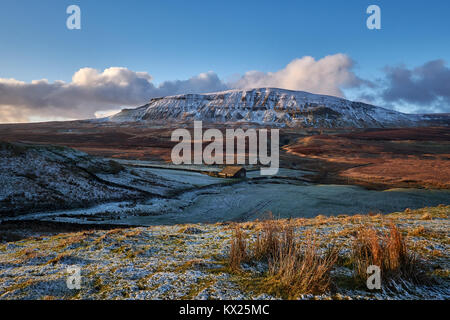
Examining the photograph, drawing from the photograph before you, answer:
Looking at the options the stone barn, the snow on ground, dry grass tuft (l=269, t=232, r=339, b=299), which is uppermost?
dry grass tuft (l=269, t=232, r=339, b=299)

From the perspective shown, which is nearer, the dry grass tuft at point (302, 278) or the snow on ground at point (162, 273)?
the dry grass tuft at point (302, 278)

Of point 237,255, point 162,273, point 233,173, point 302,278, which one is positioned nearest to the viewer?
point 302,278

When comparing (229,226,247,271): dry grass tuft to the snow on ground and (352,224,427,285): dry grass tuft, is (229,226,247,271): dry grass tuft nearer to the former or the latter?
the snow on ground

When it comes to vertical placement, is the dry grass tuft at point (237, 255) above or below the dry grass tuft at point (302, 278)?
below

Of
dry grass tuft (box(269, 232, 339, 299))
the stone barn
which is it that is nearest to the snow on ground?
dry grass tuft (box(269, 232, 339, 299))

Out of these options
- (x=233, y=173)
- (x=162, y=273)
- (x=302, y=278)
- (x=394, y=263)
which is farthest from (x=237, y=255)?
(x=233, y=173)

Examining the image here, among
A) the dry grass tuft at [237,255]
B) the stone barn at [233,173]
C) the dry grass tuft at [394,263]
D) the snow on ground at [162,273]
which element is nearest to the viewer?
the snow on ground at [162,273]

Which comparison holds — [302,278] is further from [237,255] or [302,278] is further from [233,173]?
[233,173]

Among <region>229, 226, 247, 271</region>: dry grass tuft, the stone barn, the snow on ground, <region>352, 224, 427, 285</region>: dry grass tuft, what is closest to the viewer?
the snow on ground

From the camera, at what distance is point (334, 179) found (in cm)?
5700

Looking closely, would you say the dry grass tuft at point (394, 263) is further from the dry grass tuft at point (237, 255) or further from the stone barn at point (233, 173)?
the stone barn at point (233, 173)

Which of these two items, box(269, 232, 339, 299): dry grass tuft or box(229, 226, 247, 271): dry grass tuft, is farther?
box(229, 226, 247, 271): dry grass tuft

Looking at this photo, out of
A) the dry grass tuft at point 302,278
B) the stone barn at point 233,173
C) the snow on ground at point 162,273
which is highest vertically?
the dry grass tuft at point 302,278

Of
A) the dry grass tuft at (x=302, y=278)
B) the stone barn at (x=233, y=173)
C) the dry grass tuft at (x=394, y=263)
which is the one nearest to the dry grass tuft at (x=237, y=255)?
the dry grass tuft at (x=302, y=278)
